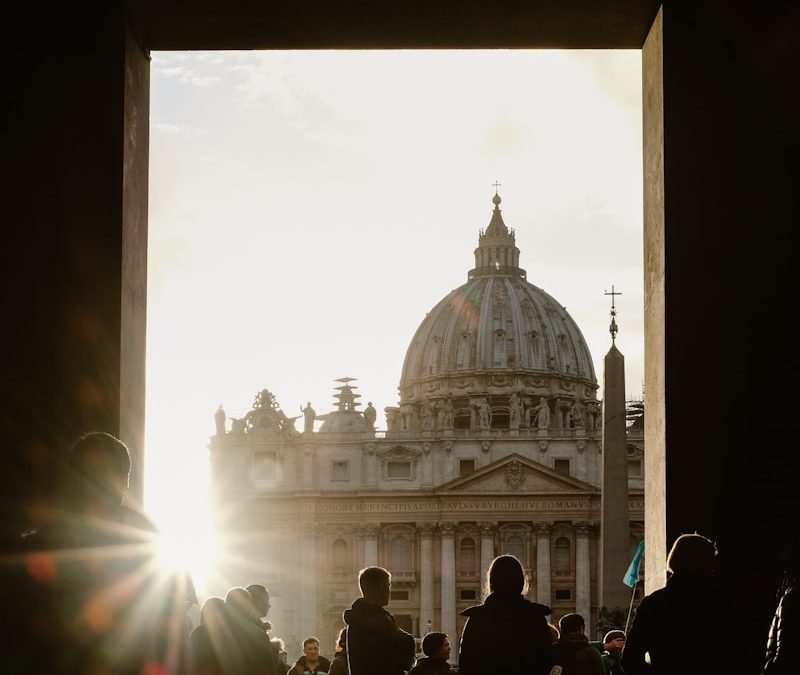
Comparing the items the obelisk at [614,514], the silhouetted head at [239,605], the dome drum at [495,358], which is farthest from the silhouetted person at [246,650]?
the dome drum at [495,358]

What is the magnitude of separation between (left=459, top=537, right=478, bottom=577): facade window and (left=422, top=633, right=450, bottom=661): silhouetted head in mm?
66226

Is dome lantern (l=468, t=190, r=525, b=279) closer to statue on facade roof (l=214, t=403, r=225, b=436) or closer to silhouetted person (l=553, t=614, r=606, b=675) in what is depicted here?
statue on facade roof (l=214, t=403, r=225, b=436)

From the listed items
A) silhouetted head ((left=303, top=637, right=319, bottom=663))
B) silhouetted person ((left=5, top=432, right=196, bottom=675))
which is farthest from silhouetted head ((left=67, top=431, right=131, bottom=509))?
silhouetted head ((left=303, top=637, right=319, bottom=663))

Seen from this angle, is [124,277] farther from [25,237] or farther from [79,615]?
[79,615]

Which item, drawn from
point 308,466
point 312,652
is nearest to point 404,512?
point 308,466

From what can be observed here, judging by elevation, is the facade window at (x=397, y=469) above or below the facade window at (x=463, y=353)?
below

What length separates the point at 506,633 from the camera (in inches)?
222

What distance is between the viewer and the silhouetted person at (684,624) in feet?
16.5

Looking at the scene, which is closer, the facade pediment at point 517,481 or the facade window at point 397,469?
the facade pediment at point 517,481

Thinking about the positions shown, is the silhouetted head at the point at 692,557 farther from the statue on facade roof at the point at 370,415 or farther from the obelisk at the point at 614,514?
the statue on facade roof at the point at 370,415

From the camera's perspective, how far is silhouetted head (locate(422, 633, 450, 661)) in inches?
297

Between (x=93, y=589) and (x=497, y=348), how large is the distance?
89.6 metres

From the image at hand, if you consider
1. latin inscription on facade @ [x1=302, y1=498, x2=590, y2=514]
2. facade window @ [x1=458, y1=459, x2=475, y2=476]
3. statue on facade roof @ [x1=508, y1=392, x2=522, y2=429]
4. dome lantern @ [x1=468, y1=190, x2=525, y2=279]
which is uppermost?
dome lantern @ [x1=468, y1=190, x2=525, y2=279]

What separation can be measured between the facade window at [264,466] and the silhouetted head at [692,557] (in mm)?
69653
